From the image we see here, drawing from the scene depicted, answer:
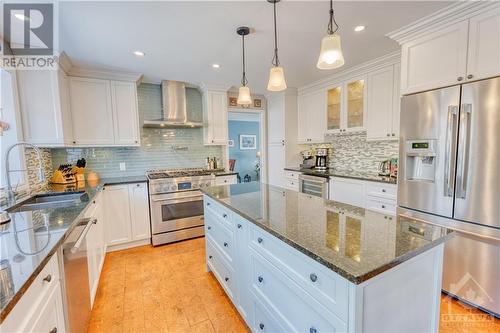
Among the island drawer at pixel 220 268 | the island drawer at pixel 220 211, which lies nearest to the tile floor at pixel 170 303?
the island drawer at pixel 220 268

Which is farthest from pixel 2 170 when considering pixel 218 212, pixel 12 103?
pixel 218 212

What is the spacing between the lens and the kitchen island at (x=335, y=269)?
852 mm

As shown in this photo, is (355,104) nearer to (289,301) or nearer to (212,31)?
(212,31)

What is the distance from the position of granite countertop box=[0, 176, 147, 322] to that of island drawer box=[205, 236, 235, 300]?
3.77ft

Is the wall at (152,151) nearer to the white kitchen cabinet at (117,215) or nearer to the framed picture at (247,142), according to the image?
the white kitchen cabinet at (117,215)

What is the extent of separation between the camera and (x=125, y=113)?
10.6ft

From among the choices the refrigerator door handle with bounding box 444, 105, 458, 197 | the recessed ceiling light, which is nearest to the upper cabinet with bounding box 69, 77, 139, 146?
the recessed ceiling light

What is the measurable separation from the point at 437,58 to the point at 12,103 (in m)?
3.99

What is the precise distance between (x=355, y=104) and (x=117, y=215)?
3636 millimetres

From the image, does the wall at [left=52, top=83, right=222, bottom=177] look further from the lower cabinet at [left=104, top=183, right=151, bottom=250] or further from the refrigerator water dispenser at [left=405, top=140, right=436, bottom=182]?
the refrigerator water dispenser at [left=405, top=140, right=436, bottom=182]

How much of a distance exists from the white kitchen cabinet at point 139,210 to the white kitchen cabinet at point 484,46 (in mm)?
3613

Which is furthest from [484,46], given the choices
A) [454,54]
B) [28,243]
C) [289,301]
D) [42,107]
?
[42,107]

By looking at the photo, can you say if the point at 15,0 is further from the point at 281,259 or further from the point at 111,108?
the point at 281,259

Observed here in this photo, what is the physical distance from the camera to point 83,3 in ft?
5.39
